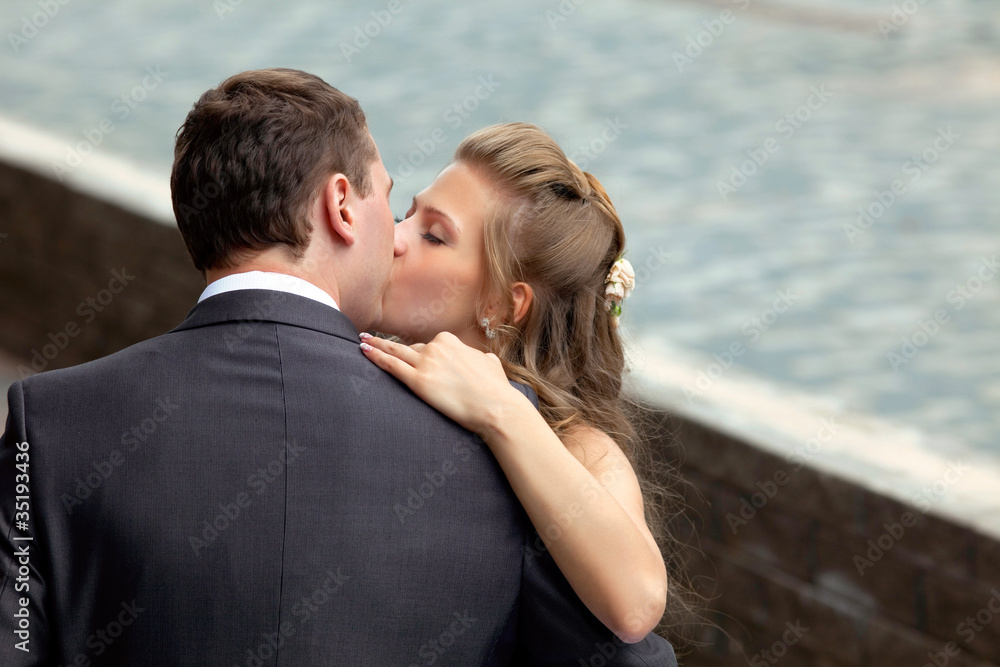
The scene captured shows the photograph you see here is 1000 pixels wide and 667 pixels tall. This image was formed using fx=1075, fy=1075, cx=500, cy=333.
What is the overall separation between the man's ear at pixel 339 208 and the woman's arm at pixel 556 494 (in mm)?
175

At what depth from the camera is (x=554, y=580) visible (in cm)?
165

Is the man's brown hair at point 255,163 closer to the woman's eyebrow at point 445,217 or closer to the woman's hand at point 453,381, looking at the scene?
the woman's hand at point 453,381

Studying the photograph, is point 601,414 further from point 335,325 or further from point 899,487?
point 899,487

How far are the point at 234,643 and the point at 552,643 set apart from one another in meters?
0.51

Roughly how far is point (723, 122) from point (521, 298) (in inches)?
271

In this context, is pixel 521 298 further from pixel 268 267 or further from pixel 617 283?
pixel 268 267


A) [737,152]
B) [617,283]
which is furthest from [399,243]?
[737,152]

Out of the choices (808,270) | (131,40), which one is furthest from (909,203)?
(131,40)

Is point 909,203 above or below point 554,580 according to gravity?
below

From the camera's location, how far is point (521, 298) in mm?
2334

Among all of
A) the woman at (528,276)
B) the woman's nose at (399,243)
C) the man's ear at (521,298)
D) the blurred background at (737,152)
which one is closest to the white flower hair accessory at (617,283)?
the woman at (528,276)

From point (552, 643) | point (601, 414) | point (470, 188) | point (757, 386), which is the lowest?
point (757, 386)

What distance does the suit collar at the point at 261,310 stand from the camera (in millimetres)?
1552

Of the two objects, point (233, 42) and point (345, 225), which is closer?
point (345, 225)
